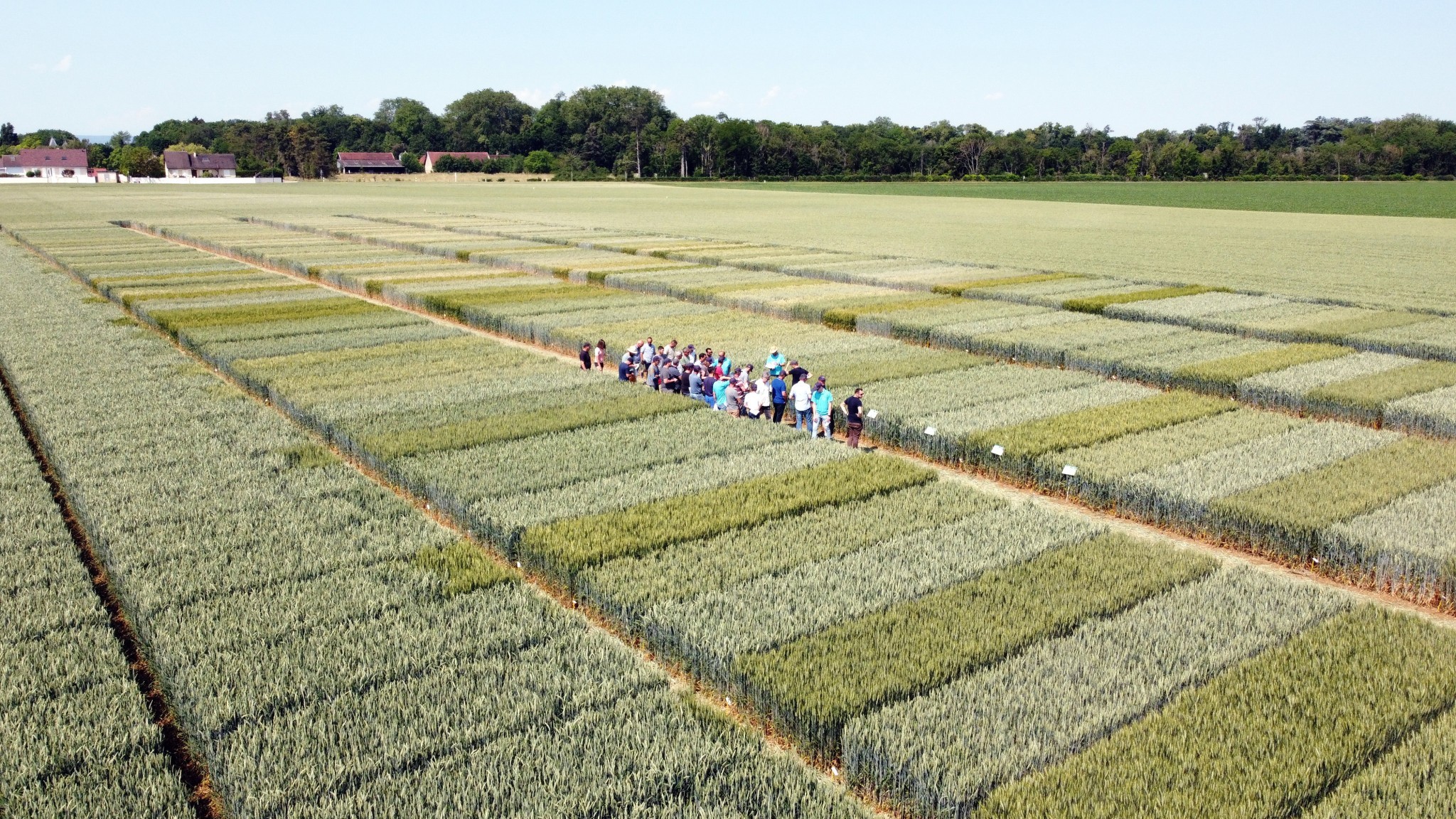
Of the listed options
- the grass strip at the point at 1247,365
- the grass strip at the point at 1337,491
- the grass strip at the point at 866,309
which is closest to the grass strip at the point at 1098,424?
the grass strip at the point at 1247,365

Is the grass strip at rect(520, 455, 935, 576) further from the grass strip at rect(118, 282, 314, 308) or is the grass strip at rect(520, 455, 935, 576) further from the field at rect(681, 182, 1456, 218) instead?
the field at rect(681, 182, 1456, 218)

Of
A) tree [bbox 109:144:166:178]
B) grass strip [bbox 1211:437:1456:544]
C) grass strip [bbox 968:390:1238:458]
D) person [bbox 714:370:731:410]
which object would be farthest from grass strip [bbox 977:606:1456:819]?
tree [bbox 109:144:166:178]

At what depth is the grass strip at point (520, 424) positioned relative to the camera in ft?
64.7

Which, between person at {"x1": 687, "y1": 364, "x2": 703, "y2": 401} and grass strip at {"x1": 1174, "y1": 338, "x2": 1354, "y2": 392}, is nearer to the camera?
person at {"x1": 687, "y1": 364, "x2": 703, "y2": 401}

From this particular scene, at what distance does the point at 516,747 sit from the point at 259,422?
15034 millimetres

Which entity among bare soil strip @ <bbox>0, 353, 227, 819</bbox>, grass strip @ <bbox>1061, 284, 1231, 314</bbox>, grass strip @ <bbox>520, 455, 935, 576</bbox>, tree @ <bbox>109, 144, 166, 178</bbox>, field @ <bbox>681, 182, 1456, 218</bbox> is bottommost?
bare soil strip @ <bbox>0, 353, 227, 819</bbox>

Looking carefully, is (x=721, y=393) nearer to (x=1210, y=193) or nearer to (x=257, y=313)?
(x=257, y=313)

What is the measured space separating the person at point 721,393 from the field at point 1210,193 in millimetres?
93895

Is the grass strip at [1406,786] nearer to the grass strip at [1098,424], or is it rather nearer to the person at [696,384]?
the grass strip at [1098,424]

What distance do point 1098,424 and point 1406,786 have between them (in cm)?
1278

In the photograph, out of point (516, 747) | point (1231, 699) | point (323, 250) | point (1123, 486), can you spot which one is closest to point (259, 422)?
point (516, 747)

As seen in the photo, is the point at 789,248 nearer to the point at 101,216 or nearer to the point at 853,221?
the point at 853,221

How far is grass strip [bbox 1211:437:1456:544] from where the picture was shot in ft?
51.4

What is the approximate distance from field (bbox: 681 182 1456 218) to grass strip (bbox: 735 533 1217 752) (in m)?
97.6
